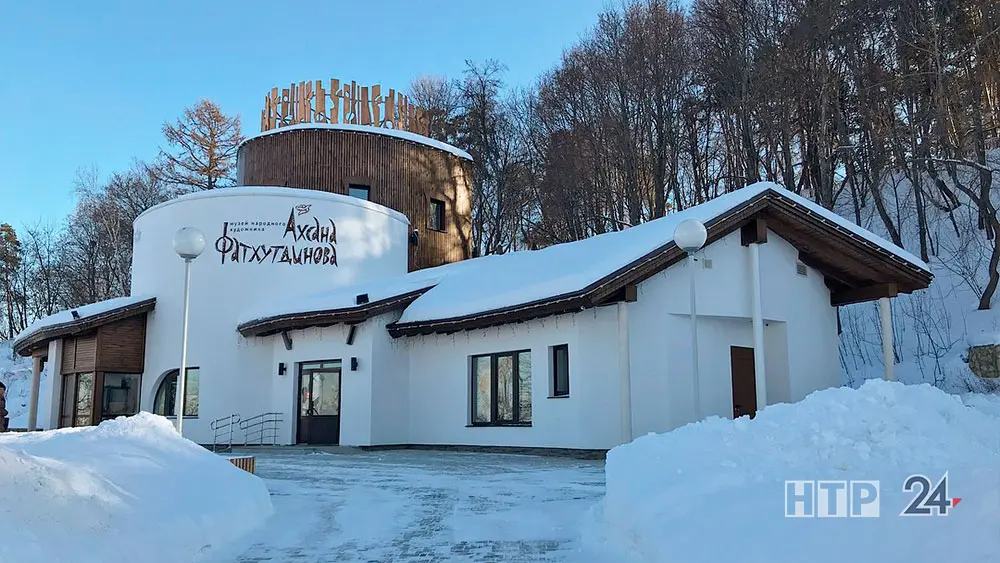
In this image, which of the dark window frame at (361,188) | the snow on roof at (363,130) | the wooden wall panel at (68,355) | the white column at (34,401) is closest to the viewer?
the wooden wall panel at (68,355)

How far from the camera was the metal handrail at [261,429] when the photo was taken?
17016mm

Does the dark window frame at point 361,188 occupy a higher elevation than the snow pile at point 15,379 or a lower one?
higher

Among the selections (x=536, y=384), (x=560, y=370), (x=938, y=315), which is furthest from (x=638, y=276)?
(x=938, y=315)

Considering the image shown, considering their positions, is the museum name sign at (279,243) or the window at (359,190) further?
the window at (359,190)

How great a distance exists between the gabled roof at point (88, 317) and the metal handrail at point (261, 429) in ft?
11.9

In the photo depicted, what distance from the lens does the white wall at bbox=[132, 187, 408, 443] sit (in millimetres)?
17406

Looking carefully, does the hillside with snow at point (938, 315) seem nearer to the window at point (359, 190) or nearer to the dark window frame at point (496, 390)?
the dark window frame at point (496, 390)

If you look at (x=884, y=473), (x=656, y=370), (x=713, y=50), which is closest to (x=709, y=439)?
(x=884, y=473)

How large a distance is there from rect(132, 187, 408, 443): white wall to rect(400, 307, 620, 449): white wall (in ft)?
12.4

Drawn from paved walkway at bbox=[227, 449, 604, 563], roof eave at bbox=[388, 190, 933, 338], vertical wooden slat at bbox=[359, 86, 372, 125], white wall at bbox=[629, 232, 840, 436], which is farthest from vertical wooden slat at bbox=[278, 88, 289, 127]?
white wall at bbox=[629, 232, 840, 436]

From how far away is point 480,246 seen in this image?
1257 inches

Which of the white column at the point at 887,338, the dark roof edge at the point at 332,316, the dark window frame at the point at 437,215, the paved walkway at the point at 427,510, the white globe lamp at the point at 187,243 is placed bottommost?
the paved walkway at the point at 427,510

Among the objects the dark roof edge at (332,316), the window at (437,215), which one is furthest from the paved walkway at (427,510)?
the window at (437,215)

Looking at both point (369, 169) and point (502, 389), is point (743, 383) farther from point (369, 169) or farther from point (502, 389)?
point (369, 169)
